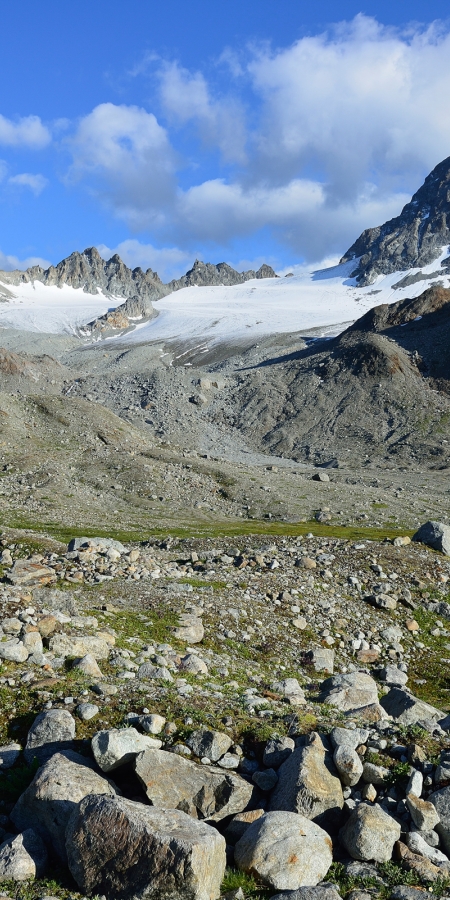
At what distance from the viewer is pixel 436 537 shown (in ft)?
129

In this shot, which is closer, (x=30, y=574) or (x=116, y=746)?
(x=116, y=746)

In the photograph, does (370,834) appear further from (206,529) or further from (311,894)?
(206,529)

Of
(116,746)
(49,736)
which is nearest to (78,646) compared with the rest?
(49,736)

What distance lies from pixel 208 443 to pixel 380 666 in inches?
4797

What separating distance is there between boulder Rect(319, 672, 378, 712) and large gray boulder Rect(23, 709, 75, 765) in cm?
723

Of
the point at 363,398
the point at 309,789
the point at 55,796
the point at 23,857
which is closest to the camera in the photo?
the point at 23,857

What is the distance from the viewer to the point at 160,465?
3551 inches

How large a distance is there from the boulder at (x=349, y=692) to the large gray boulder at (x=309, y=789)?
4231mm

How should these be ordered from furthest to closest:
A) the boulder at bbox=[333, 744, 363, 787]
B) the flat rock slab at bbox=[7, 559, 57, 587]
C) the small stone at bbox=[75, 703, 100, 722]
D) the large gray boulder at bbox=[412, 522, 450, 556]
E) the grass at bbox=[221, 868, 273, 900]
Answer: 1. the large gray boulder at bbox=[412, 522, 450, 556]
2. the flat rock slab at bbox=[7, 559, 57, 587]
3. the small stone at bbox=[75, 703, 100, 722]
4. the boulder at bbox=[333, 744, 363, 787]
5. the grass at bbox=[221, 868, 273, 900]

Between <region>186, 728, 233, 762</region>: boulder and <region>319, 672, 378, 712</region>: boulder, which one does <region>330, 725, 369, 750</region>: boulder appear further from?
<region>319, 672, 378, 712</region>: boulder

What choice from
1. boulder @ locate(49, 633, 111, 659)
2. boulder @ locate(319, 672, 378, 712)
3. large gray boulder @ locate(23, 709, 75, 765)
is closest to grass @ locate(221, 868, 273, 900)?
large gray boulder @ locate(23, 709, 75, 765)

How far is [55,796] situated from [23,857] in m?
1.01

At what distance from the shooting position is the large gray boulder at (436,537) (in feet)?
126

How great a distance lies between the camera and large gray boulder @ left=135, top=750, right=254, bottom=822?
10.6 meters
